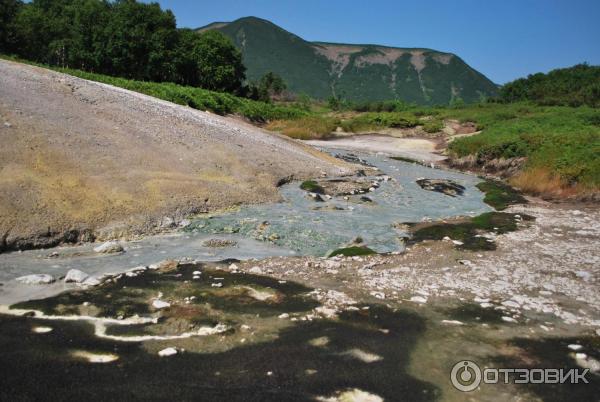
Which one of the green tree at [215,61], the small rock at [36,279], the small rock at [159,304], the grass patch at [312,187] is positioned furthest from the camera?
the green tree at [215,61]

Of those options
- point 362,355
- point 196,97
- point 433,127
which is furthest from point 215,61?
point 362,355

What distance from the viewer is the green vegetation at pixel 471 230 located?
43.7 feet

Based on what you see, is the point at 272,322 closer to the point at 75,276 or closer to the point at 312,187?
the point at 75,276

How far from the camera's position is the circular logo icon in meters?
6.28

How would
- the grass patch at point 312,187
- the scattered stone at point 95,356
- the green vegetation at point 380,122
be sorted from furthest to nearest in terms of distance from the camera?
the green vegetation at point 380,122 → the grass patch at point 312,187 → the scattered stone at point 95,356

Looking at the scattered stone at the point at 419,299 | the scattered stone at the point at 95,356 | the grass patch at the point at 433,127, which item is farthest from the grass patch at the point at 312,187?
the grass patch at the point at 433,127

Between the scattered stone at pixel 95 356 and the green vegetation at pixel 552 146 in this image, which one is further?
the green vegetation at pixel 552 146

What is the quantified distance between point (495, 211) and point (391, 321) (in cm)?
1182

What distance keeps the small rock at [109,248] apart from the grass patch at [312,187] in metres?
9.27

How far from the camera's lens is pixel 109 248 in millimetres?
11008

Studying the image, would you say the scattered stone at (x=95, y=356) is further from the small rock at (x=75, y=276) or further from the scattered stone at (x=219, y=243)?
the scattered stone at (x=219, y=243)

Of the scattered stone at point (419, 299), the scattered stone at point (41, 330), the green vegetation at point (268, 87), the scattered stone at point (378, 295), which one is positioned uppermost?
the green vegetation at point (268, 87)

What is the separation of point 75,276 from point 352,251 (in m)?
6.23

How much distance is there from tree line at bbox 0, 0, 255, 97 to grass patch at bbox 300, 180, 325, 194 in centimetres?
4730
